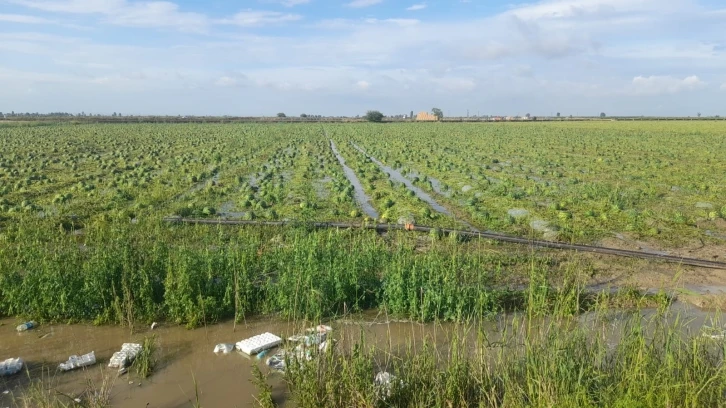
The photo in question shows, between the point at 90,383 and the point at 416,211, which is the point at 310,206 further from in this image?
the point at 90,383

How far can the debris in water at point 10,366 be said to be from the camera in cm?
524

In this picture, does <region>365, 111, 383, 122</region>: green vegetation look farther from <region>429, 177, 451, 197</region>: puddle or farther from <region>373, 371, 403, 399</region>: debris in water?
<region>373, 371, 403, 399</region>: debris in water

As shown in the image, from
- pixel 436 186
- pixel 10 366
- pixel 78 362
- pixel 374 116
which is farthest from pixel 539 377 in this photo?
pixel 374 116

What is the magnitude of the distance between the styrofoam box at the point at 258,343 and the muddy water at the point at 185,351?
0.31 ft

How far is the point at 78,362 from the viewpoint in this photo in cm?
539

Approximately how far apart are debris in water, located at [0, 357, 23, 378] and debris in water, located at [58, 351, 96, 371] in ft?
1.39

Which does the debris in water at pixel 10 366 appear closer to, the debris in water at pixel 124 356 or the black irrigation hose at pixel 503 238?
the debris in water at pixel 124 356

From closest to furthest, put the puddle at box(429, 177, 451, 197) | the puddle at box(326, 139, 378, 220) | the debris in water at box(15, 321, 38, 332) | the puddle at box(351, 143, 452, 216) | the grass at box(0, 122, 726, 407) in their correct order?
1. the grass at box(0, 122, 726, 407)
2. the debris in water at box(15, 321, 38, 332)
3. the puddle at box(326, 139, 378, 220)
4. the puddle at box(351, 143, 452, 216)
5. the puddle at box(429, 177, 451, 197)

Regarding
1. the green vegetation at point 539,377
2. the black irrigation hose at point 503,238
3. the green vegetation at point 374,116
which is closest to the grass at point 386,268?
the green vegetation at point 539,377

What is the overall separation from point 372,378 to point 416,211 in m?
8.42

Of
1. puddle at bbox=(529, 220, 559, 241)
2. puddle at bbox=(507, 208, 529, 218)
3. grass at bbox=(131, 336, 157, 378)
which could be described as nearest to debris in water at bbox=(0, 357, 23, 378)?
Answer: grass at bbox=(131, 336, 157, 378)

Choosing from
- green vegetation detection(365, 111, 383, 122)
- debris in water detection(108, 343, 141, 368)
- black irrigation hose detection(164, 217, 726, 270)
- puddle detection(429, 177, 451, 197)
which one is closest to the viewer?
debris in water detection(108, 343, 141, 368)

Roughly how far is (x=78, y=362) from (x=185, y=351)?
1.10 metres

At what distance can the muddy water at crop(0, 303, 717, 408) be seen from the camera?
193 inches
